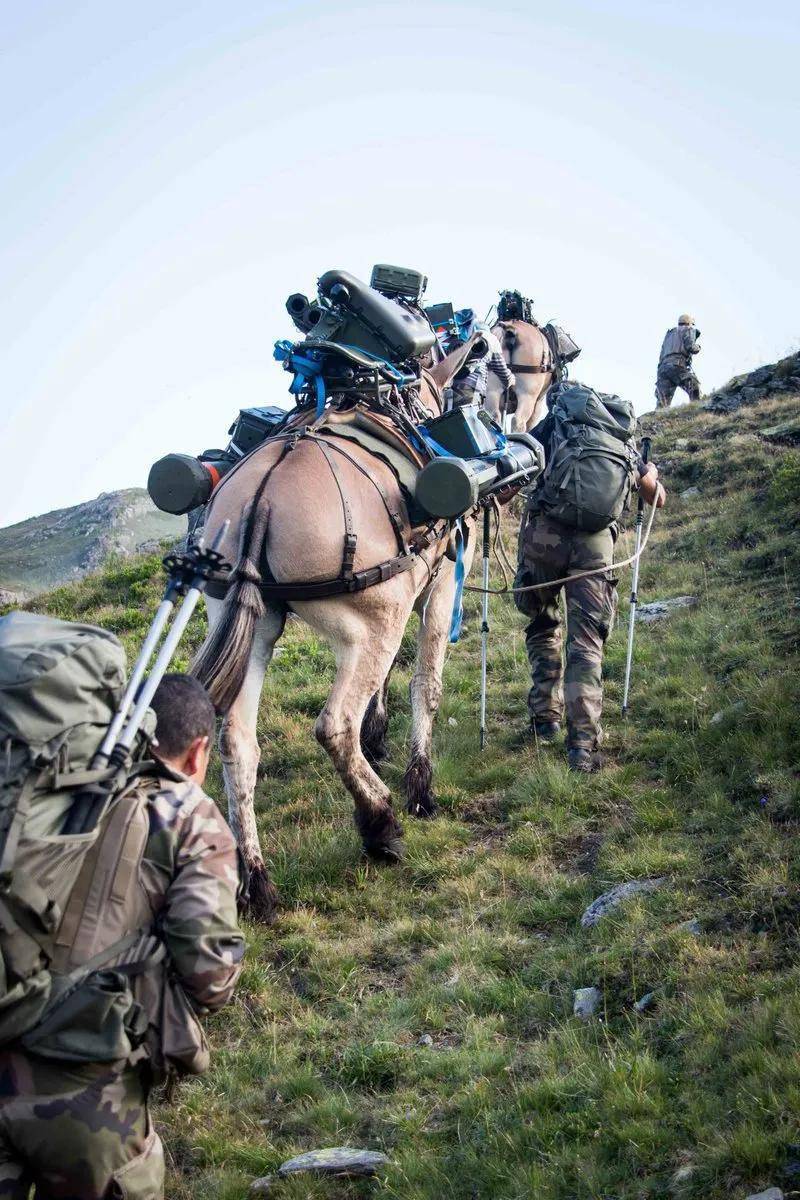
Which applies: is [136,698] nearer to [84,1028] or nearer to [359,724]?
[84,1028]

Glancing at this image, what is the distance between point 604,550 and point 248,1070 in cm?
442

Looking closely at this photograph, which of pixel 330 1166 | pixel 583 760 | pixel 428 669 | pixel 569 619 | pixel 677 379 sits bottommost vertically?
pixel 330 1166

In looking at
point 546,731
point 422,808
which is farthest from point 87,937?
point 546,731

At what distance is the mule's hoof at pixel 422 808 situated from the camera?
6969 mm

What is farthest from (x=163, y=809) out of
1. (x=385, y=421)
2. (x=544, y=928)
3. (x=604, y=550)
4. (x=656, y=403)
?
(x=656, y=403)

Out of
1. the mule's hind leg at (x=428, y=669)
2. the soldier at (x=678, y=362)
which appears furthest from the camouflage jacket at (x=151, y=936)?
the soldier at (x=678, y=362)

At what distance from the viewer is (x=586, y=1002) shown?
14.7ft

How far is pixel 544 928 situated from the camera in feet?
17.8

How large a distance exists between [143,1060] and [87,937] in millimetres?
362

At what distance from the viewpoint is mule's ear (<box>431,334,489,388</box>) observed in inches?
320

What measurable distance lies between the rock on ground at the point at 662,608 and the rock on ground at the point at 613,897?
15.8 ft

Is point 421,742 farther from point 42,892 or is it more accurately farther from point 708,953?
point 42,892

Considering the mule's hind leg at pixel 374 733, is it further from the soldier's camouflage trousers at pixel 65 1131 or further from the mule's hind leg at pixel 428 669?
the soldier's camouflage trousers at pixel 65 1131

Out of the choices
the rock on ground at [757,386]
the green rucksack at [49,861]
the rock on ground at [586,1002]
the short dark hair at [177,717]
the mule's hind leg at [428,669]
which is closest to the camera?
the green rucksack at [49,861]
